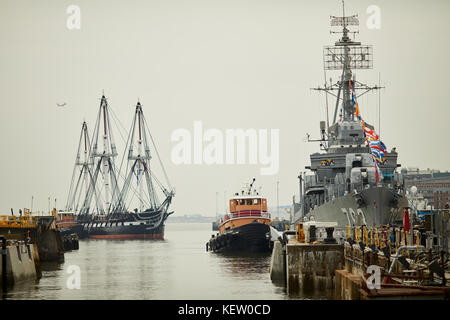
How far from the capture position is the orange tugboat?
3024 inches

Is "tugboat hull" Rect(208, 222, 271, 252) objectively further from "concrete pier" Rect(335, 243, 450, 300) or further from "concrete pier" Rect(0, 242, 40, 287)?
"concrete pier" Rect(335, 243, 450, 300)

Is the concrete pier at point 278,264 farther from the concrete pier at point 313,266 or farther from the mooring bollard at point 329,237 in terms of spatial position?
the concrete pier at point 313,266

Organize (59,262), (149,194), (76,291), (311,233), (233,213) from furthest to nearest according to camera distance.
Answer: (149,194), (233,213), (59,262), (76,291), (311,233)

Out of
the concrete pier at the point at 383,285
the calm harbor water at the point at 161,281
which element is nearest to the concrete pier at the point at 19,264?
the calm harbor water at the point at 161,281

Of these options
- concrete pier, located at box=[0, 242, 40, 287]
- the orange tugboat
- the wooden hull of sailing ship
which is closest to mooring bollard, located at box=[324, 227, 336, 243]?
concrete pier, located at box=[0, 242, 40, 287]

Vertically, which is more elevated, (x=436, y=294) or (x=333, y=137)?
(x=333, y=137)

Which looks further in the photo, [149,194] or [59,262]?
[149,194]

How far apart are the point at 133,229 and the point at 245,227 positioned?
79.6 meters

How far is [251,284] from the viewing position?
151 feet

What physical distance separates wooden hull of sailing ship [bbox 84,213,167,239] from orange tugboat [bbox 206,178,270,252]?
69.4 metres
